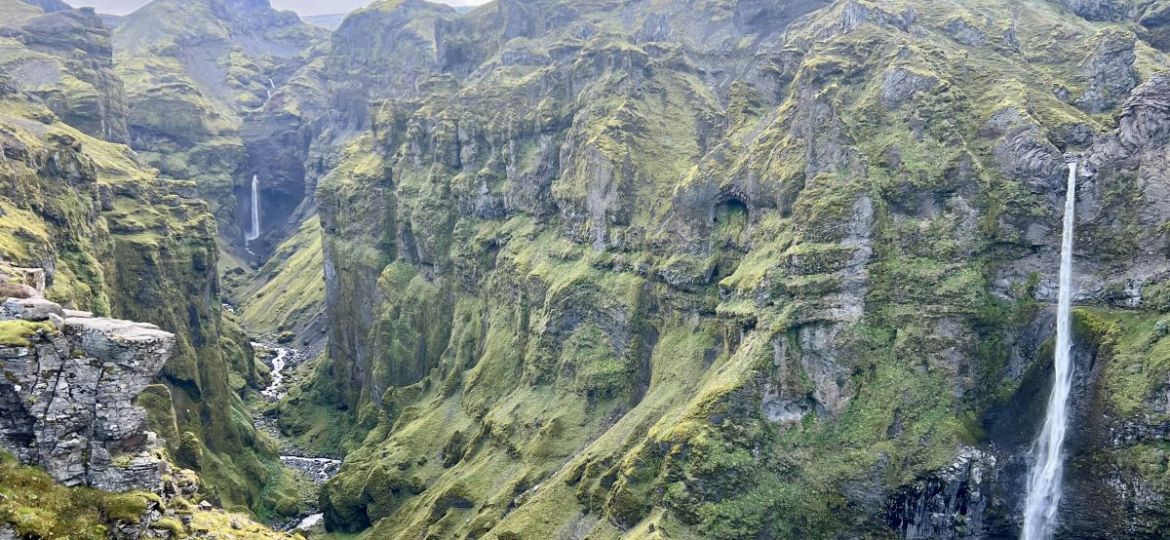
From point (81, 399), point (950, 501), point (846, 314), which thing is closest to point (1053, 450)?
point (950, 501)

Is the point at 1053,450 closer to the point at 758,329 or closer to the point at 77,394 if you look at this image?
the point at 758,329

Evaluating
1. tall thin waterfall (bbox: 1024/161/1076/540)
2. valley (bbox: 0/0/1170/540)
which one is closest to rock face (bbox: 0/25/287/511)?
valley (bbox: 0/0/1170/540)

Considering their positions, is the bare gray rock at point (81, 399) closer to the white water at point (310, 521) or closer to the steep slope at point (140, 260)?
the steep slope at point (140, 260)

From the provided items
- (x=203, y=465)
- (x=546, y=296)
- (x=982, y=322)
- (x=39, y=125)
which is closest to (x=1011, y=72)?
(x=982, y=322)

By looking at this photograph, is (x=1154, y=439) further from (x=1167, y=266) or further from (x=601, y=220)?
(x=601, y=220)

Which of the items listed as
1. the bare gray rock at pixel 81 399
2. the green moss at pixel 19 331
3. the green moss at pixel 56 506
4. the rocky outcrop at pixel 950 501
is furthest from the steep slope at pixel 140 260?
the rocky outcrop at pixel 950 501
